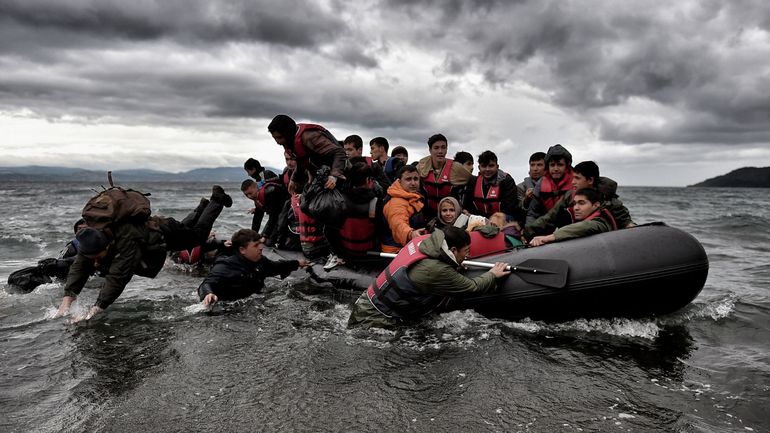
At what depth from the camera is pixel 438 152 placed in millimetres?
6641

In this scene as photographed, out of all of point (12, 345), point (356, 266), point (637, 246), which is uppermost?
point (637, 246)

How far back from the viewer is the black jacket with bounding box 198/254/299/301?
572 cm

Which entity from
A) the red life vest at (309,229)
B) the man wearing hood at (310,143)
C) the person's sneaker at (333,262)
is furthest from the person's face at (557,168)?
the red life vest at (309,229)

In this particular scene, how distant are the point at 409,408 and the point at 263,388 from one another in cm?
106

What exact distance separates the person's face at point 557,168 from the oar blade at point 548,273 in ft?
5.32

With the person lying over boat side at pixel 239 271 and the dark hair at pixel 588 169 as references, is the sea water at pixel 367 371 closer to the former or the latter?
the person lying over boat side at pixel 239 271

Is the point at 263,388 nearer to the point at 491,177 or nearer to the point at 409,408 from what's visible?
the point at 409,408

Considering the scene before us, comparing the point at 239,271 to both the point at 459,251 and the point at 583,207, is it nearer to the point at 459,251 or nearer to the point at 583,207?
the point at 459,251

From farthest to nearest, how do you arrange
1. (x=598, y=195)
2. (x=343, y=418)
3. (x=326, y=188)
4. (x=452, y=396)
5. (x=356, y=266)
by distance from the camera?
(x=356, y=266), (x=326, y=188), (x=598, y=195), (x=452, y=396), (x=343, y=418)

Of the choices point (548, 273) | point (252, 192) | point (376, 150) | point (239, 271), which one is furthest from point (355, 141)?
point (548, 273)

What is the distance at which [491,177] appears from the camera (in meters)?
6.59

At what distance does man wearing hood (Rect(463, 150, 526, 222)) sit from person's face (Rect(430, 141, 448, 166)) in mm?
473

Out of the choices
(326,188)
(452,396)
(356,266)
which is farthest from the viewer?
(356,266)

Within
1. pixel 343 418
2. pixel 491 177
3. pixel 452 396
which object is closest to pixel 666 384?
pixel 452 396
